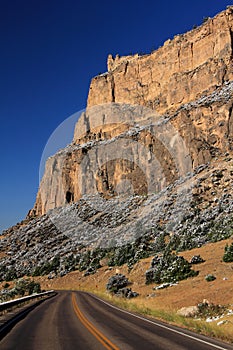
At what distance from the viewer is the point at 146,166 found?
3460 inches

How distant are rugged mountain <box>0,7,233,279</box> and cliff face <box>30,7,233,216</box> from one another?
312 mm

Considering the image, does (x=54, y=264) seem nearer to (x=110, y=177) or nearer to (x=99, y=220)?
(x=99, y=220)

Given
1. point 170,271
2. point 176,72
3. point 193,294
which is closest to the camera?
point 193,294

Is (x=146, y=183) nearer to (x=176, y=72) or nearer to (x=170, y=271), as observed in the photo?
(x=176, y=72)

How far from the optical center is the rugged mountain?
5491 cm

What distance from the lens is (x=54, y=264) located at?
57281mm

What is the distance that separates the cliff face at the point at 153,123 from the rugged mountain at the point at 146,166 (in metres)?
0.31

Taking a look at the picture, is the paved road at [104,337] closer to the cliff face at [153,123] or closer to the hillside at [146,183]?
the hillside at [146,183]

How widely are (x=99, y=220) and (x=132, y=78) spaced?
65609mm

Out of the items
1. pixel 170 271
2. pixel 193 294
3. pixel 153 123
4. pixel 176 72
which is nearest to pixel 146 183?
pixel 153 123

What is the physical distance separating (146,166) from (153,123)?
15486mm

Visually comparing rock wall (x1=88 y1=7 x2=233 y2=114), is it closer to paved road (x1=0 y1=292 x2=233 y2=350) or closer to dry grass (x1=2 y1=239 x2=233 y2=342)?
dry grass (x1=2 y1=239 x2=233 y2=342)

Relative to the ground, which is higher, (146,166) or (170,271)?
(146,166)

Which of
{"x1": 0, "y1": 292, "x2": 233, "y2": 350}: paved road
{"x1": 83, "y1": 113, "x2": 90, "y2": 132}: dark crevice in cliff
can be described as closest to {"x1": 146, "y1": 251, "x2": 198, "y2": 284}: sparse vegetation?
{"x1": 0, "y1": 292, "x2": 233, "y2": 350}: paved road
